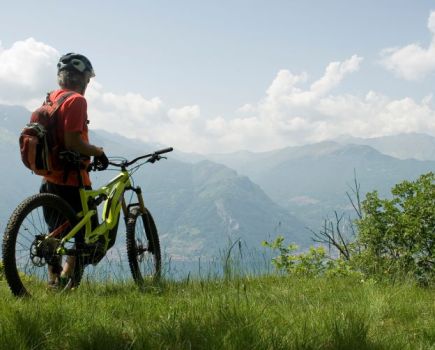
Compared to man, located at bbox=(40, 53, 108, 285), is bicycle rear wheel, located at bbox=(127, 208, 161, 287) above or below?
below

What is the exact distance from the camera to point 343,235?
977cm

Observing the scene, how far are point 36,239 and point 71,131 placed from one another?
1.27 metres

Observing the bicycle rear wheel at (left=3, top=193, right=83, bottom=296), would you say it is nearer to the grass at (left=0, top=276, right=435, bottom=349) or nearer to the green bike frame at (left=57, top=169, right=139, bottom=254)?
the green bike frame at (left=57, top=169, right=139, bottom=254)

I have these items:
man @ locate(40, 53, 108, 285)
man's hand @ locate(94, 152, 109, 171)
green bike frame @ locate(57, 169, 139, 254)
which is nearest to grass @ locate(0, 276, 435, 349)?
green bike frame @ locate(57, 169, 139, 254)

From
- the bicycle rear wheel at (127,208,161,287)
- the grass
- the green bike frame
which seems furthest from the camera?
the bicycle rear wheel at (127,208,161,287)

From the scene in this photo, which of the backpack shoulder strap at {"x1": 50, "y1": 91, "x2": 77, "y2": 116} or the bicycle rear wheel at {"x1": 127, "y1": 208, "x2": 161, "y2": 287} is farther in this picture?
the bicycle rear wheel at {"x1": 127, "y1": 208, "x2": 161, "y2": 287}

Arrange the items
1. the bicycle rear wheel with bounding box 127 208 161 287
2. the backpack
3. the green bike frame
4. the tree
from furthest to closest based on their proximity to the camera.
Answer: the tree
the bicycle rear wheel with bounding box 127 208 161 287
the green bike frame
the backpack

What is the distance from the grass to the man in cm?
148

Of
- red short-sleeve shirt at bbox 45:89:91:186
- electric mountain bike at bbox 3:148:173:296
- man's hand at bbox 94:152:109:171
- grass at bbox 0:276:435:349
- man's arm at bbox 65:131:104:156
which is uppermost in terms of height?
red short-sleeve shirt at bbox 45:89:91:186

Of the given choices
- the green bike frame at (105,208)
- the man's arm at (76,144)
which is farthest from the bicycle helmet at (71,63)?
the green bike frame at (105,208)

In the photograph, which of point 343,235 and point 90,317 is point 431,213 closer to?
point 343,235

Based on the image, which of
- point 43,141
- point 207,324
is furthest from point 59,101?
point 207,324

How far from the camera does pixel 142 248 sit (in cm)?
646

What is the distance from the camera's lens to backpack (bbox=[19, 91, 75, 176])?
508 cm
